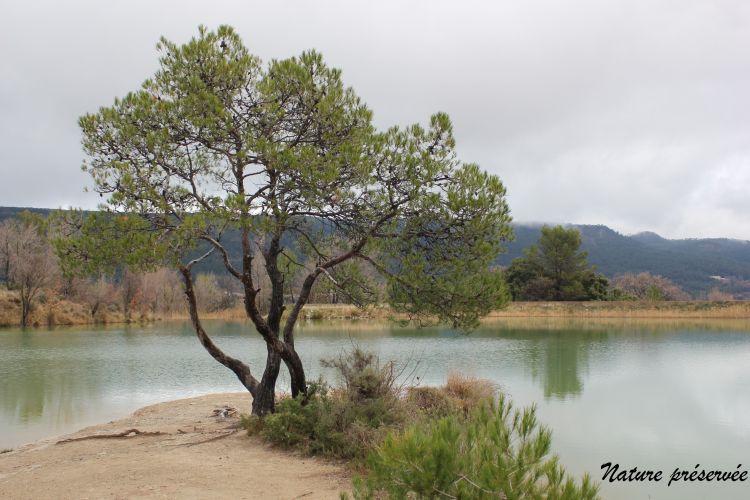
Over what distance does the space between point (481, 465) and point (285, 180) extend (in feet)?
19.0

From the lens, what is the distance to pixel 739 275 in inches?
5187

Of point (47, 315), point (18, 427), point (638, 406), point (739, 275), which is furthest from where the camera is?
point (739, 275)

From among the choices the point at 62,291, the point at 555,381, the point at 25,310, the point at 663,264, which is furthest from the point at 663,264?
the point at 555,381

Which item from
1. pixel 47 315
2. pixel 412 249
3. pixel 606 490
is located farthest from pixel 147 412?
pixel 47 315

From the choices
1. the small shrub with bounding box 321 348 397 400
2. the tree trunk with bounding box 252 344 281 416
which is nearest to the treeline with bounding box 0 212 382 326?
the tree trunk with bounding box 252 344 281 416

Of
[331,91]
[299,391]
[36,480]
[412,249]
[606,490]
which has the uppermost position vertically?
[331,91]

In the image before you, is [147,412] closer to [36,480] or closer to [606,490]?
[36,480]

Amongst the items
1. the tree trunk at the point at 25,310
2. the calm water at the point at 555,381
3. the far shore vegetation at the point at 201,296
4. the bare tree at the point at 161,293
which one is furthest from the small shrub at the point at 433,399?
the bare tree at the point at 161,293

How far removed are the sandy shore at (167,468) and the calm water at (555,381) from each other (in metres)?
2.71

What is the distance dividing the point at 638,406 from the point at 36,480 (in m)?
11.6

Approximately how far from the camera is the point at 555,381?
1608 centimetres

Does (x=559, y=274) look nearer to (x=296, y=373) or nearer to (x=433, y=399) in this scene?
(x=433, y=399)

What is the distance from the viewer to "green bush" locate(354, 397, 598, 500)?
312 centimetres

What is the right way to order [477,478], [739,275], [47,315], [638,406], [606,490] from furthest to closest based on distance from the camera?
[739,275]
[47,315]
[638,406]
[606,490]
[477,478]
